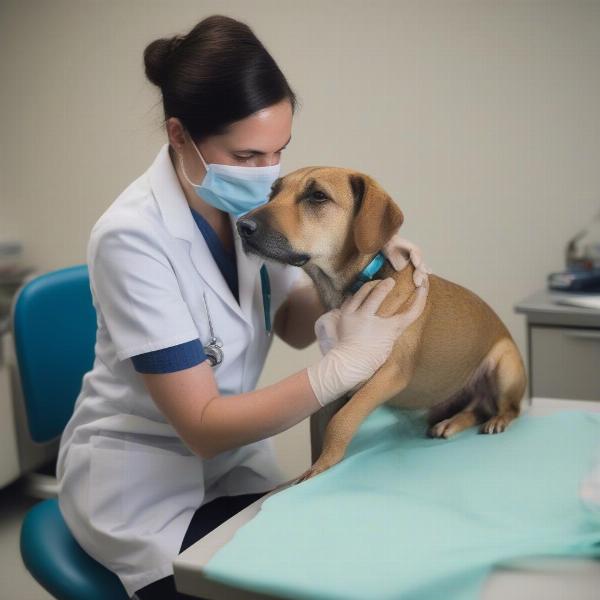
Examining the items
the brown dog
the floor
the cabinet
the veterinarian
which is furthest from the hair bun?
the floor

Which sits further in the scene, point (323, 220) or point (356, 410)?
point (323, 220)

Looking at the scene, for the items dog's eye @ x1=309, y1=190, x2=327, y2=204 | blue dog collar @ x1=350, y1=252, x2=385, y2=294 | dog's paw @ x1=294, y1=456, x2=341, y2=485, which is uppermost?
dog's eye @ x1=309, y1=190, x2=327, y2=204

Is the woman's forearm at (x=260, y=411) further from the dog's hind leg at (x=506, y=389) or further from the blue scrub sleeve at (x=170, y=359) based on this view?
the dog's hind leg at (x=506, y=389)

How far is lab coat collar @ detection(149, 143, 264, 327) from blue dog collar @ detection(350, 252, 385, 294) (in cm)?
16

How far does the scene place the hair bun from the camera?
1.29 metres

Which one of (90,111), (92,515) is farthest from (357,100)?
(92,515)

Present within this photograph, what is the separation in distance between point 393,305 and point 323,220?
0.18m

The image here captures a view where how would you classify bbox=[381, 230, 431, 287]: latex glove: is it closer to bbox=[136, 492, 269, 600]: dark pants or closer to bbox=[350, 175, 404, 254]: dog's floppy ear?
bbox=[350, 175, 404, 254]: dog's floppy ear

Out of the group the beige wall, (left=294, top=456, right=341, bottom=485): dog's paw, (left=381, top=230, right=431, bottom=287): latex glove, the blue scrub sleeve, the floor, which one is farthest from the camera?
the beige wall

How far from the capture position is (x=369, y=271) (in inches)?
48.6

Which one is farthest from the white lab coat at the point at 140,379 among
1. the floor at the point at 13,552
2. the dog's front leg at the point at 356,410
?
the floor at the point at 13,552

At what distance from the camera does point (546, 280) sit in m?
2.36

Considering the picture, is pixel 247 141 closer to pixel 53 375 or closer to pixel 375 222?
pixel 375 222

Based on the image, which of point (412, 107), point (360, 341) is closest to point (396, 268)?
point (360, 341)
